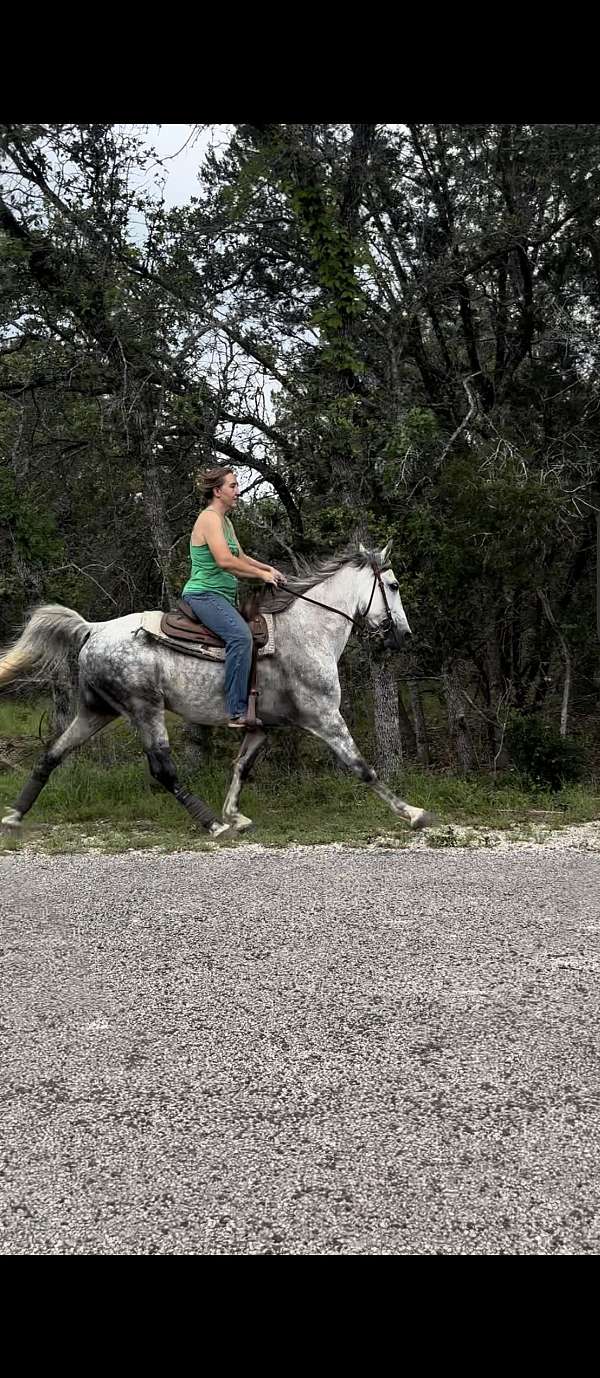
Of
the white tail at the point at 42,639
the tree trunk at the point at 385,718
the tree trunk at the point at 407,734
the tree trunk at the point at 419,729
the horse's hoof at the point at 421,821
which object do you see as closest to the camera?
the horse's hoof at the point at 421,821

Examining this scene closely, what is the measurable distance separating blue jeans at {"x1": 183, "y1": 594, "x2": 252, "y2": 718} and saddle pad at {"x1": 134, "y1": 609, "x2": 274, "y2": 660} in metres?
0.13

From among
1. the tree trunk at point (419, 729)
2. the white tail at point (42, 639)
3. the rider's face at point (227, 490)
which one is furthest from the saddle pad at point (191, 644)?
the tree trunk at point (419, 729)

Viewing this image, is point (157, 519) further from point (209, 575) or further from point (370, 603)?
point (370, 603)

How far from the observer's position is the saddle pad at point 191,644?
757 cm

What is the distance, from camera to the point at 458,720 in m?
11.5

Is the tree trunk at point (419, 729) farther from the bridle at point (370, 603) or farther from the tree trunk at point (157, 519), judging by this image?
the bridle at point (370, 603)

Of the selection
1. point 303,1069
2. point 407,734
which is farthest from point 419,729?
point 303,1069

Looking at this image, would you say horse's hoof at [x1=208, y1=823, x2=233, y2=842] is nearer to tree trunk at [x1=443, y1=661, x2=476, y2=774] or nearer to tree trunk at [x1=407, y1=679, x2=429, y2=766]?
tree trunk at [x1=443, y1=661, x2=476, y2=774]

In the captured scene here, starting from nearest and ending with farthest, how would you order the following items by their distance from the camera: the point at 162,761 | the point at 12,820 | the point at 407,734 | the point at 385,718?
1. the point at 162,761
2. the point at 12,820
3. the point at 385,718
4. the point at 407,734

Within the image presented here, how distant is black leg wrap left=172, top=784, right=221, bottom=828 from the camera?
752 cm

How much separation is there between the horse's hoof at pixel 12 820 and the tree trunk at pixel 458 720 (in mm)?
5131

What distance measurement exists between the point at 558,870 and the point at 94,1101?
3.80 meters

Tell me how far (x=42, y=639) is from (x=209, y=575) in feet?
5.20

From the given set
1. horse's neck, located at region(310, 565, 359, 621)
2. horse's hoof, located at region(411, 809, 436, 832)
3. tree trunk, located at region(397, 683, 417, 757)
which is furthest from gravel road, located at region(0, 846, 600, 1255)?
tree trunk, located at region(397, 683, 417, 757)
